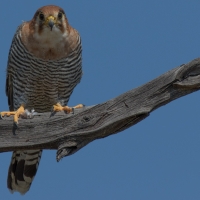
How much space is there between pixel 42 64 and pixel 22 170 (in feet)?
5.33

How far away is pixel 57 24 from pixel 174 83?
2.22 meters

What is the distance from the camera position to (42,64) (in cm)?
742

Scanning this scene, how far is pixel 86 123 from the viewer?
6.09 meters

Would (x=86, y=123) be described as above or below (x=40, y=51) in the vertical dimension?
below

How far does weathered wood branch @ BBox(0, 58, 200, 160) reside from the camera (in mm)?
5656

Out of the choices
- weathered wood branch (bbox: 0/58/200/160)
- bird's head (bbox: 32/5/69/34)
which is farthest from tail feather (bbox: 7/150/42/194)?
bird's head (bbox: 32/5/69/34)

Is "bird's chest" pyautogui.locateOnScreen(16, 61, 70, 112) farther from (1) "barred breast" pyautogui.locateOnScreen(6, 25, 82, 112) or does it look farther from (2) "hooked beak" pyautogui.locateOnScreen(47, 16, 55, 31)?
(2) "hooked beak" pyautogui.locateOnScreen(47, 16, 55, 31)

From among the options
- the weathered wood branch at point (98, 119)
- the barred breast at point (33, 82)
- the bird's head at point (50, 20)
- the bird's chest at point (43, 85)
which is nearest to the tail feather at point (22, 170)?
the barred breast at point (33, 82)

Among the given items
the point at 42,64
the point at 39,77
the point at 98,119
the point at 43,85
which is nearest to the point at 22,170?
the point at 43,85

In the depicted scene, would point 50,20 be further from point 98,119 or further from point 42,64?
point 98,119

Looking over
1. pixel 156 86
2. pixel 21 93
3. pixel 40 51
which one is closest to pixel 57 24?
pixel 40 51

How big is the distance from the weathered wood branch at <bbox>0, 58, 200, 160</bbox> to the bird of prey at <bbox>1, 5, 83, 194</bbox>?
709mm

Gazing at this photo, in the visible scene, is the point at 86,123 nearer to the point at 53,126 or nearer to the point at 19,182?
the point at 53,126

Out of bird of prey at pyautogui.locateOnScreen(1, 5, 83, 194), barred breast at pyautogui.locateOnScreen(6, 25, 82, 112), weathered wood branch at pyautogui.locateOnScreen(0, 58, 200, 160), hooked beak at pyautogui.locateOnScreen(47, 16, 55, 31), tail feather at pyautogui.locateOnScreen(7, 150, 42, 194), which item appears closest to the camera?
weathered wood branch at pyautogui.locateOnScreen(0, 58, 200, 160)
